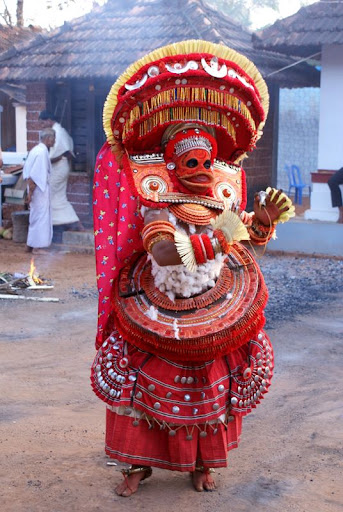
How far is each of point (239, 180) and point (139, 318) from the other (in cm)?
86

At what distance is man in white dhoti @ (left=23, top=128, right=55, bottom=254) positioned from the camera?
37.3 feet

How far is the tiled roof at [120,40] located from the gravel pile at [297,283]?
3.43m

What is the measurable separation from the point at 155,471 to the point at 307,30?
A: 8.85 meters

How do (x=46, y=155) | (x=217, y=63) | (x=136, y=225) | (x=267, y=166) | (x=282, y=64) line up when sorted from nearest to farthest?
(x=217, y=63)
(x=136, y=225)
(x=46, y=155)
(x=282, y=64)
(x=267, y=166)

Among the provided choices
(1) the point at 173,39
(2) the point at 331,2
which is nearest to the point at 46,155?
(1) the point at 173,39

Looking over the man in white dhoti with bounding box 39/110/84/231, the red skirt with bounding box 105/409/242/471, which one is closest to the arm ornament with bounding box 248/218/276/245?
the red skirt with bounding box 105/409/242/471

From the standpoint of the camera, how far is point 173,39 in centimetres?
1179

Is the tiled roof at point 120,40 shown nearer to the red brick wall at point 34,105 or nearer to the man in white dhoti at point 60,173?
the red brick wall at point 34,105

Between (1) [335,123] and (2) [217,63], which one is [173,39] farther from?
(2) [217,63]

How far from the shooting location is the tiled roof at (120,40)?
39.0 ft

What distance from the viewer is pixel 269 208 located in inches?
141

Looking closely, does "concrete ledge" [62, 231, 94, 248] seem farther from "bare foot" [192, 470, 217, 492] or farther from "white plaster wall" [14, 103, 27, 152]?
"white plaster wall" [14, 103, 27, 152]

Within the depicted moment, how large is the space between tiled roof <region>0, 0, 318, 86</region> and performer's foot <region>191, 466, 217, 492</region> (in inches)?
347

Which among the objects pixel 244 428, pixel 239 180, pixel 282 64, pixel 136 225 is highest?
pixel 282 64
